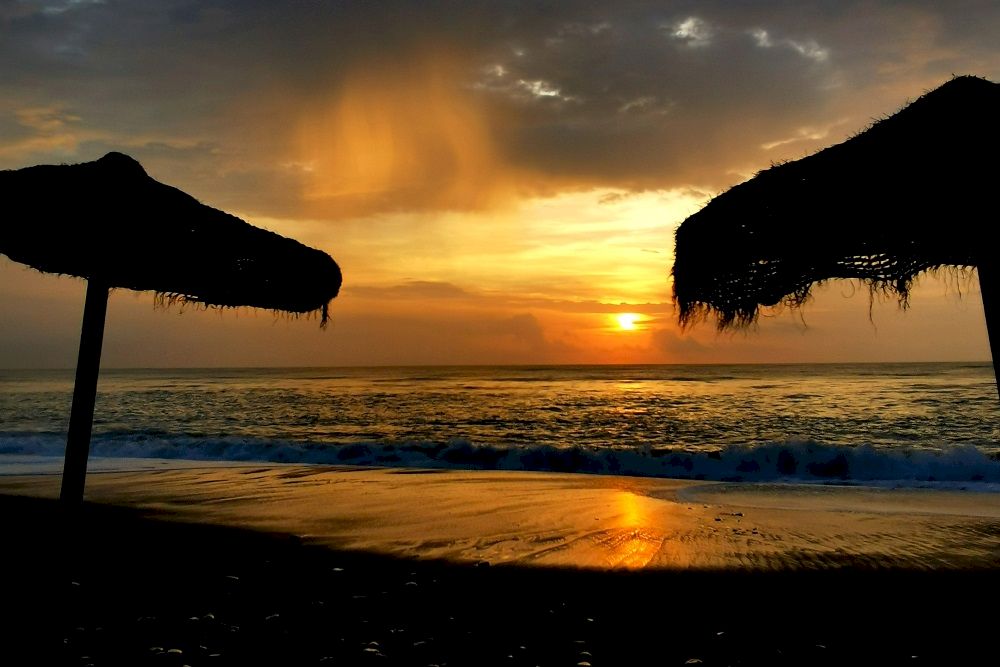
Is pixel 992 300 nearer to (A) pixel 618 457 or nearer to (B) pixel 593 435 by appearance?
(A) pixel 618 457

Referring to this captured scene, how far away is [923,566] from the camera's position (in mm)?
5664

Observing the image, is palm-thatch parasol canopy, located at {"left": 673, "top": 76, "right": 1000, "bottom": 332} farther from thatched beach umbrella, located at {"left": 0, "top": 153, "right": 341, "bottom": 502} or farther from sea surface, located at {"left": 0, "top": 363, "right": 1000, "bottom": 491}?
sea surface, located at {"left": 0, "top": 363, "right": 1000, "bottom": 491}

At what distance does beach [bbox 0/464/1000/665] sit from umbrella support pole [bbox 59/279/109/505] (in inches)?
18.9

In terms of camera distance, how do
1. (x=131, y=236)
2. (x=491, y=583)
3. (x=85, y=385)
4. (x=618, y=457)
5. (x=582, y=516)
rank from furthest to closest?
(x=618, y=457), (x=582, y=516), (x=85, y=385), (x=131, y=236), (x=491, y=583)

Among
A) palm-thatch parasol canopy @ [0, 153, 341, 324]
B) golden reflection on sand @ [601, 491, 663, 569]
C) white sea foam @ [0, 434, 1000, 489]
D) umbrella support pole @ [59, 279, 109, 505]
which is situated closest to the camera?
golden reflection on sand @ [601, 491, 663, 569]

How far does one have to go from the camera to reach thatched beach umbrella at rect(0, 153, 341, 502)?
20.5 ft

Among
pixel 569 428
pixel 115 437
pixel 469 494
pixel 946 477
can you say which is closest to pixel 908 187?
pixel 469 494

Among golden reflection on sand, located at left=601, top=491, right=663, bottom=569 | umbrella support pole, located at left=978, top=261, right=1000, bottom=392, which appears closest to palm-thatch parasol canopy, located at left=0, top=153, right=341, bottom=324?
golden reflection on sand, located at left=601, top=491, right=663, bottom=569

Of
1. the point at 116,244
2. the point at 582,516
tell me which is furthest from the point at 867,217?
the point at 116,244

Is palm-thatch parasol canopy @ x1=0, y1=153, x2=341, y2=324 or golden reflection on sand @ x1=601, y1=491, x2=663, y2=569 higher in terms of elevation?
palm-thatch parasol canopy @ x1=0, y1=153, x2=341, y2=324

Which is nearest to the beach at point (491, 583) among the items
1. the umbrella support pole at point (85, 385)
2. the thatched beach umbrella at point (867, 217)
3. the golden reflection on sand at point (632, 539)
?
the golden reflection on sand at point (632, 539)

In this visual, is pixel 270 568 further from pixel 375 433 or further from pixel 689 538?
pixel 375 433

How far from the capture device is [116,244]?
6.52 metres

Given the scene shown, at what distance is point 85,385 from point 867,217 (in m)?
7.82
